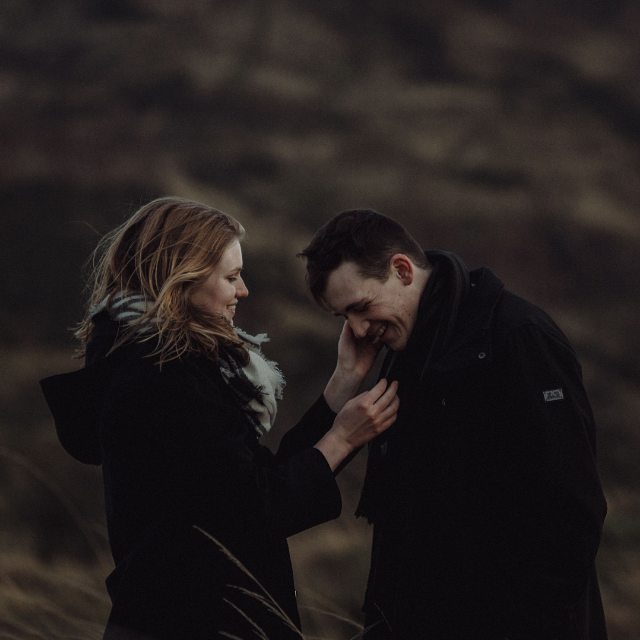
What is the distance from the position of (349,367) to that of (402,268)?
0.35 meters

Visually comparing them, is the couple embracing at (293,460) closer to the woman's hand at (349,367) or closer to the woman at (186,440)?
the woman at (186,440)

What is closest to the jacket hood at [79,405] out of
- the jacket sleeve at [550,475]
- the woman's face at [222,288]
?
the woman's face at [222,288]

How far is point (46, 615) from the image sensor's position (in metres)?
2.96

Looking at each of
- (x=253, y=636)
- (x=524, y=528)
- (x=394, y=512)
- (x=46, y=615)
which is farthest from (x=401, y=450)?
(x=46, y=615)

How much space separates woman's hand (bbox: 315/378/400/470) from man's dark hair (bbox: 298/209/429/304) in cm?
26

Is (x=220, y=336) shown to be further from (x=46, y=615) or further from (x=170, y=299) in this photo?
(x=46, y=615)

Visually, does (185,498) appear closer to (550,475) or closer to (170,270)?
(170,270)

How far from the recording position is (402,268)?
2.32 meters

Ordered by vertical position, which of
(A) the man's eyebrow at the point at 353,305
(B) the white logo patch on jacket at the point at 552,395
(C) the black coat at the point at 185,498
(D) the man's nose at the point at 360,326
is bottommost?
(C) the black coat at the point at 185,498

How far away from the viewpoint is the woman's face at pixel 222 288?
2188 millimetres

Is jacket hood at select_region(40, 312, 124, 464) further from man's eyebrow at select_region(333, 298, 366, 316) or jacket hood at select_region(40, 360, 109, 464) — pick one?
man's eyebrow at select_region(333, 298, 366, 316)

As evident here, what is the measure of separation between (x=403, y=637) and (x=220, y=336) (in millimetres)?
703

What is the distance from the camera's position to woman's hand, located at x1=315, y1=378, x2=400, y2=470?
87.1 inches

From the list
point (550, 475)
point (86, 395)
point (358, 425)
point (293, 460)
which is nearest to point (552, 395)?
point (550, 475)
